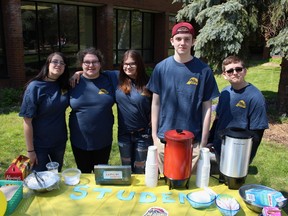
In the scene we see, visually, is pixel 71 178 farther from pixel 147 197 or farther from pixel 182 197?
pixel 182 197

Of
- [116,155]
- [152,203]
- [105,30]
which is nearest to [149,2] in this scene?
[105,30]

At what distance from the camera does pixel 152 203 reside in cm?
209

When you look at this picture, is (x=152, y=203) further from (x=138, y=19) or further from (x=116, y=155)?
(x=138, y=19)

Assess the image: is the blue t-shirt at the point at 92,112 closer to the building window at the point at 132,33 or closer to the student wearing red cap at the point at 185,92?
the student wearing red cap at the point at 185,92

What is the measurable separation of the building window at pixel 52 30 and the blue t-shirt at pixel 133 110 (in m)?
8.98

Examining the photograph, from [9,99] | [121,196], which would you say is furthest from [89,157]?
[9,99]

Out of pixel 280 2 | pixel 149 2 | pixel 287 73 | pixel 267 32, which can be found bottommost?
pixel 287 73

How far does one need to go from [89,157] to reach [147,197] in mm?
1094

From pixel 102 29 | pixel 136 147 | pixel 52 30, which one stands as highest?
pixel 102 29

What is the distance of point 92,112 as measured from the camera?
286 cm

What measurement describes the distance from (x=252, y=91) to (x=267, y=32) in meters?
4.60

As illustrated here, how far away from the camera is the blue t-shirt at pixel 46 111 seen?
271cm

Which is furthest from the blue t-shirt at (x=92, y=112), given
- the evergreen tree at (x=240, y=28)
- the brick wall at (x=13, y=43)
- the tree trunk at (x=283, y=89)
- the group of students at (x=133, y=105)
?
the brick wall at (x=13, y=43)

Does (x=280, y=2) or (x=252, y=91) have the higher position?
(x=280, y=2)
